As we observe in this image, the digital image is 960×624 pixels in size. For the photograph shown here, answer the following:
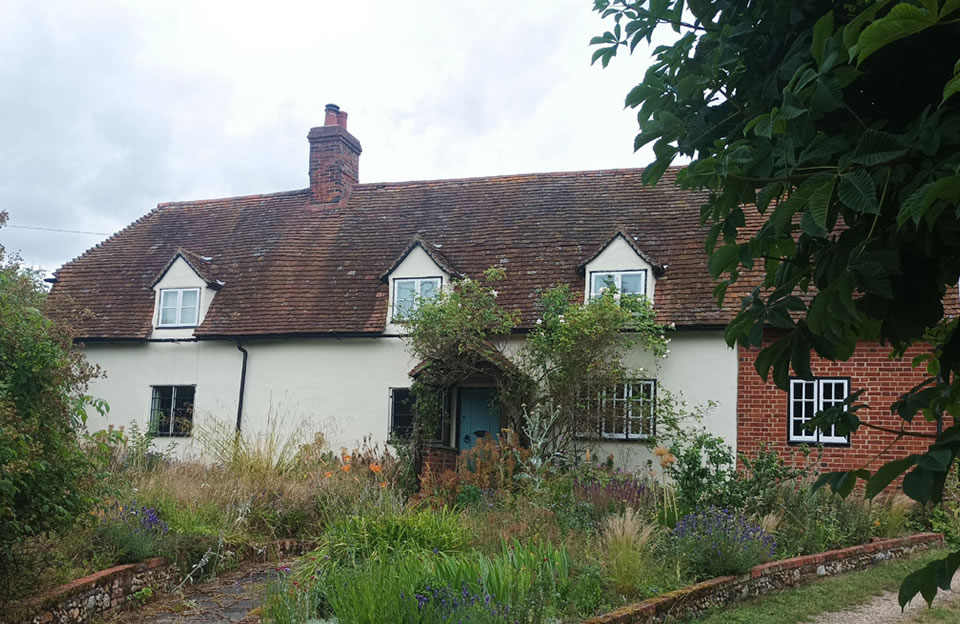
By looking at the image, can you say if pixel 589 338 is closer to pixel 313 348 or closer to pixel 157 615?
pixel 313 348

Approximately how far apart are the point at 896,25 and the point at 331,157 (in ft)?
70.5

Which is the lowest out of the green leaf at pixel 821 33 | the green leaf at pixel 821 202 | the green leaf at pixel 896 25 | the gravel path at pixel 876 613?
the gravel path at pixel 876 613

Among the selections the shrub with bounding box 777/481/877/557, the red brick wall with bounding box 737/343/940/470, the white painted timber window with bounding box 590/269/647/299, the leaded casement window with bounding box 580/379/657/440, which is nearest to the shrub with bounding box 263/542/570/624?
the shrub with bounding box 777/481/877/557

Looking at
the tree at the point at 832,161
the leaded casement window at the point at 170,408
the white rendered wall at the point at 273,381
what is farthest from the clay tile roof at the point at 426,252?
the tree at the point at 832,161

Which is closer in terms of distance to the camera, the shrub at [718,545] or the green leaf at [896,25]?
the green leaf at [896,25]

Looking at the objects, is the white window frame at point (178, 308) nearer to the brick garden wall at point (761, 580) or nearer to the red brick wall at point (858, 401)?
the red brick wall at point (858, 401)

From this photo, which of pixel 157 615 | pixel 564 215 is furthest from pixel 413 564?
pixel 564 215

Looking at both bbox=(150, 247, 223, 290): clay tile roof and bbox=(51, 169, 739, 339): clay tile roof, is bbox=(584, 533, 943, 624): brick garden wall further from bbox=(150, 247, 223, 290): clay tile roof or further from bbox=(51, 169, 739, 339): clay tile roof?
bbox=(150, 247, 223, 290): clay tile roof

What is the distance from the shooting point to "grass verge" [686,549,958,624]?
7.81 m

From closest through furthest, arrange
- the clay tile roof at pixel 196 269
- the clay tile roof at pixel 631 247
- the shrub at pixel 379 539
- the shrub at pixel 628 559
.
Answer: the shrub at pixel 628 559
the shrub at pixel 379 539
the clay tile roof at pixel 631 247
the clay tile roof at pixel 196 269

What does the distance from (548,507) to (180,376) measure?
1201cm

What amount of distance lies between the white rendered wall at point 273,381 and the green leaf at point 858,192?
14.8 m

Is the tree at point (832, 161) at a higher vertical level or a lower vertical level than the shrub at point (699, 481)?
higher

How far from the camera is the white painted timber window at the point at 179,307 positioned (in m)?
19.9
